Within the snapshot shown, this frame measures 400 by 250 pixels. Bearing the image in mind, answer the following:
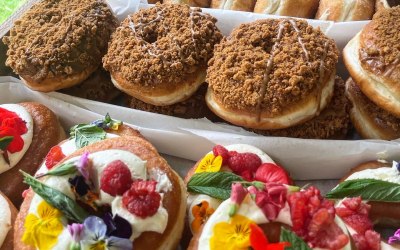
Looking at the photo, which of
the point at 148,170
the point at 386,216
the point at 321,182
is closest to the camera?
the point at 148,170

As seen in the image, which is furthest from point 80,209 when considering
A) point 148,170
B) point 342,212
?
point 342,212

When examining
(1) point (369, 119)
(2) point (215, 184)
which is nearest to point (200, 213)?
(2) point (215, 184)

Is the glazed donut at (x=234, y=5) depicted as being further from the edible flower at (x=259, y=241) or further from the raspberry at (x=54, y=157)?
the edible flower at (x=259, y=241)

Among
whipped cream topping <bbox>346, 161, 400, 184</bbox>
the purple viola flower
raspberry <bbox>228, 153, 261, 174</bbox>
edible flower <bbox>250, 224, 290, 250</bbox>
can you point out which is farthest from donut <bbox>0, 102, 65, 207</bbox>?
whipped cream topping <bbox>346, 161, 400, 184</bbox>

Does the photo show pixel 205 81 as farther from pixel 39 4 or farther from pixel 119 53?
pixel 39 4

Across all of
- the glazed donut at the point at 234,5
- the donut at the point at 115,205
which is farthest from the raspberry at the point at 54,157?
the glazed donut at the point at 234,5
